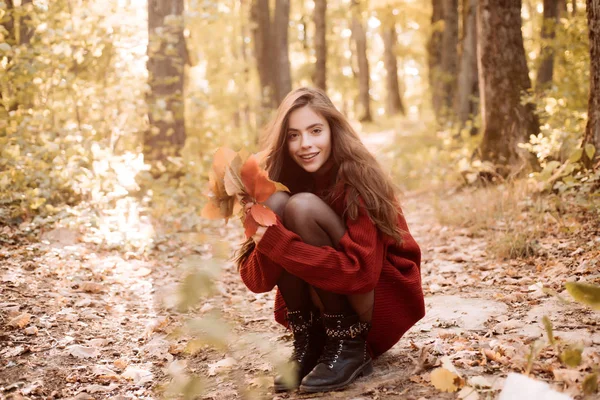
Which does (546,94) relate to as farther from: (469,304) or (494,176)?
(469,304)

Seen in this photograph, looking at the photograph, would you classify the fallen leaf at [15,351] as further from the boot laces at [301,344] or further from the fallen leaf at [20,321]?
the boot laces at [301,344]

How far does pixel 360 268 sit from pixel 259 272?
0.49 meters

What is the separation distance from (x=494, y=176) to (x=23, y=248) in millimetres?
5232

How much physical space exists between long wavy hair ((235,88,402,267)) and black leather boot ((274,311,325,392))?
40cm

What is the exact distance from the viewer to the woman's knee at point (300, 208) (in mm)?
2570

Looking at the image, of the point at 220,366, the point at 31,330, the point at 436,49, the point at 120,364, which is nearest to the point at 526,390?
the point at 220,366

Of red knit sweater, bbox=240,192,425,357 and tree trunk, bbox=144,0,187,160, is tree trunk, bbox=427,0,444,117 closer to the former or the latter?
tree trunk, bbox=144,0,187,160

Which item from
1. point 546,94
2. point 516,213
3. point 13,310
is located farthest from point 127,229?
point 546,94

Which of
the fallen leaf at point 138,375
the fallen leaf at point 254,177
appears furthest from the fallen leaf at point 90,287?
the fallen leaf at point 254,177

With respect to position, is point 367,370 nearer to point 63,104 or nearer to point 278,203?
point 278,203

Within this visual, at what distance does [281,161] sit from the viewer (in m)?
3.00

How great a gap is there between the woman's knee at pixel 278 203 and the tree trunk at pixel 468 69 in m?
7.55

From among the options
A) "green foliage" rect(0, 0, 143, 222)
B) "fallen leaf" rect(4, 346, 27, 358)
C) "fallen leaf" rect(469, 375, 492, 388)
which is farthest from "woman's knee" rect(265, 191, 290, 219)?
"green foliage" rect(0, 0, 143, 222)

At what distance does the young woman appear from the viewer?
8.27ft
